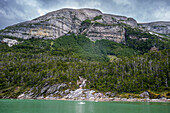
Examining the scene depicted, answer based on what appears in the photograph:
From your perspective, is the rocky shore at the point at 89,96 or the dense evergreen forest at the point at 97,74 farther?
the dense evergreen forest at the point at 97,74

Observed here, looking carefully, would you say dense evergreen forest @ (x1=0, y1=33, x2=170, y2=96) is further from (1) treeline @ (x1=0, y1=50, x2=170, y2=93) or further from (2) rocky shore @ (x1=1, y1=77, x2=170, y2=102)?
(2) rocky shore @ (x1=1, y1=77, x2=170, y2=102)

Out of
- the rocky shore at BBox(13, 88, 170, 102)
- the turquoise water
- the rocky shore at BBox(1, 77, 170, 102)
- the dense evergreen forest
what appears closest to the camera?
the turquoise water

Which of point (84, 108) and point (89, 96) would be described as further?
point (89, 96)

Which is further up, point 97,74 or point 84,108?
point 97,74

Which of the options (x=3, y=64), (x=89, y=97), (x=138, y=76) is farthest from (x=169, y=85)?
(x=3, y=64)

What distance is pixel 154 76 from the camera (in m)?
134

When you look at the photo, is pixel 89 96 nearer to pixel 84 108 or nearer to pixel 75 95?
pixel 75 95

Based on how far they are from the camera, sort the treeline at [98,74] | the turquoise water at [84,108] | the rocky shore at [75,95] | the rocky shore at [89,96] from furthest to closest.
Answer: the treeline at [98,74]
the rocky shore at [89,96]
the rocky shore at [75,95]
the turquoise water at [84,108]

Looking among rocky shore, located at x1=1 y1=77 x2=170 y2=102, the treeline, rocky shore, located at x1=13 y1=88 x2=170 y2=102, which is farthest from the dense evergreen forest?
rocky shore, located at x1=13 y1=88 x2=170 y2=102

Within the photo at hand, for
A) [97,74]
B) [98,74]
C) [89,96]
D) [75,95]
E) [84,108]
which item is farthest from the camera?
[97,74]

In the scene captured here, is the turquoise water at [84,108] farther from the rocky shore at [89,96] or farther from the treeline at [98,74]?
the treeline at [98,74]

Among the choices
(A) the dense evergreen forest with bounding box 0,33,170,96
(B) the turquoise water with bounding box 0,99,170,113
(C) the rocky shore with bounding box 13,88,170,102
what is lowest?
(C) the rocky shore with bounding box 13,88,170,102

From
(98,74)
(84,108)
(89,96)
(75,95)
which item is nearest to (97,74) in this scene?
(98,74)

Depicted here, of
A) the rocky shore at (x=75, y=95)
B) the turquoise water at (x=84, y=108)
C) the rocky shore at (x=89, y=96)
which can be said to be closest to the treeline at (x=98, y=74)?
the rocky shore at (x=75, y=95)
